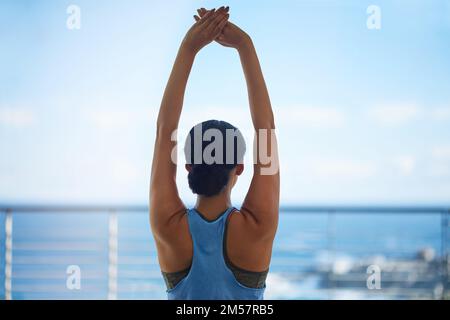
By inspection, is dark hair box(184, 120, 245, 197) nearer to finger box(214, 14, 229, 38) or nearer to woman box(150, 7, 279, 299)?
woman box(150, 7, 279, 299)

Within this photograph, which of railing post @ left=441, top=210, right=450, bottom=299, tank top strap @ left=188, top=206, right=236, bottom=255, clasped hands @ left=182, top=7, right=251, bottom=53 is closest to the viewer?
tank top strap @ left=188, top=206, right=236, bottom=255

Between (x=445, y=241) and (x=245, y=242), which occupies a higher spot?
(x=245, y=242)

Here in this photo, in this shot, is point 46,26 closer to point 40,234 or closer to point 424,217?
point 40,234

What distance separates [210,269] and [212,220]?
86mm

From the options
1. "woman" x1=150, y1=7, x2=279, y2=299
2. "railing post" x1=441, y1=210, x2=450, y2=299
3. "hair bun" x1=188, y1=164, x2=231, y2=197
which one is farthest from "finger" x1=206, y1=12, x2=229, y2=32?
"railing post" x1=441, y1=210, x2=450, y2=299

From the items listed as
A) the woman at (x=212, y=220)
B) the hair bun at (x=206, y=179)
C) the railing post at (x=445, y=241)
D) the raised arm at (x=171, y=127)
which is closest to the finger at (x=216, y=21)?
the raised arm at (x=171, y=127)

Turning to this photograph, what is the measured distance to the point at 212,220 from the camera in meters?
0.96

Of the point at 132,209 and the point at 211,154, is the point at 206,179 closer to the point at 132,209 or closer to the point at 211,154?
the point at 211,154

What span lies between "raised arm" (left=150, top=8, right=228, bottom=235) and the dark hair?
4 cm

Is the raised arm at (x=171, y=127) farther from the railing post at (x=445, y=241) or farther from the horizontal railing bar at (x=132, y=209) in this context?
the railing post at (x=445, y=241)

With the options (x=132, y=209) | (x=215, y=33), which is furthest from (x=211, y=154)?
(x=132, y=209)

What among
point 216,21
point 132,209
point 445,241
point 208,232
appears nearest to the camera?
point 208,232

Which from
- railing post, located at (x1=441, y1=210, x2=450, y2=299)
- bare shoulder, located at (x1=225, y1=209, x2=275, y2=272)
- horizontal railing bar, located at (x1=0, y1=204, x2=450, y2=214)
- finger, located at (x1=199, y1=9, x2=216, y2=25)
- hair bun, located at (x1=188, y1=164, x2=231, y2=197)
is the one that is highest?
finger, located at (x1=199, y1=9, x2=216, y2=25)

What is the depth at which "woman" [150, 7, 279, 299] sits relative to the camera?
947 mm
